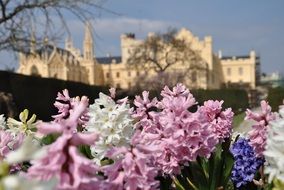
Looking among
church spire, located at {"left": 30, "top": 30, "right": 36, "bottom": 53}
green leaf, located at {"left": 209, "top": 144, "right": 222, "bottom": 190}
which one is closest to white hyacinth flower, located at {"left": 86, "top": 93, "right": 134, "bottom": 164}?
green leaf, located at {"left": 209, "top": 144, "right": 222, "bottom": 190}

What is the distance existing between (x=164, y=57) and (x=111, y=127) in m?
70.4

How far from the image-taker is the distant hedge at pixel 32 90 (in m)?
19.5

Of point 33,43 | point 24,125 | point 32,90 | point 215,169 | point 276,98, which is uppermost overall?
point 33,43

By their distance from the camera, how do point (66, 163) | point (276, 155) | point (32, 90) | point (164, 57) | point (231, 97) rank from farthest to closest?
1. point (164, 57)
2. point (231, 97)
3. point (32, 90)
4. point (276, 155)
5. point (66, 163)

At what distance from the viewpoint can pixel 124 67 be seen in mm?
105500

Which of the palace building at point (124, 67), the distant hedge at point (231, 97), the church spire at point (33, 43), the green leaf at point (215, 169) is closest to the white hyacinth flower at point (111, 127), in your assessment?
the green leaf at point (215, 169)

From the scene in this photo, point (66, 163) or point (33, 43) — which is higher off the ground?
point (33, 43)

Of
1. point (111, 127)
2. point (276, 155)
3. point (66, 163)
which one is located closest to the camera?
point (66, 163)

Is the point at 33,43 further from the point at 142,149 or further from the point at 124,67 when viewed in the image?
the point at 124,67

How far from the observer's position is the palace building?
9762cm

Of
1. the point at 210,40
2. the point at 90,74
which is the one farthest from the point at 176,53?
the point at 90,74

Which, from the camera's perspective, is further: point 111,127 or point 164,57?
point 164,57

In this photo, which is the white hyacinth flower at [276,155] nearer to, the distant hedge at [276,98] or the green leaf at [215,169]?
the green leaf at [215,169]

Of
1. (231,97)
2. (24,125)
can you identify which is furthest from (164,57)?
(24,125)
